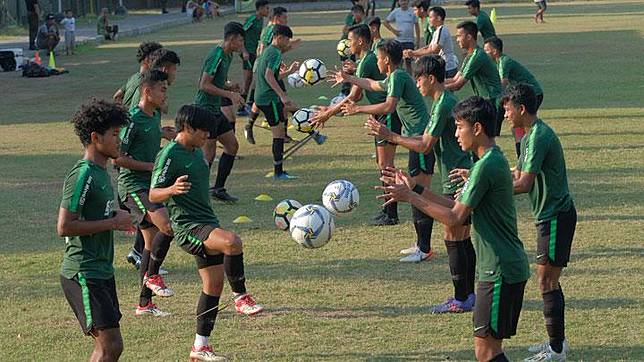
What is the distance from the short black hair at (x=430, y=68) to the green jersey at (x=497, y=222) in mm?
2915

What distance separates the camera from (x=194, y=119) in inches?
314


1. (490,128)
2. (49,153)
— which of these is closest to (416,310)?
(490,128)

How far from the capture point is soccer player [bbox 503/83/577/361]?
7.74 m

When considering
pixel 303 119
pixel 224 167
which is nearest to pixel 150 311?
pixel 224 167

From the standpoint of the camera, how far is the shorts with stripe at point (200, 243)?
26.3ft

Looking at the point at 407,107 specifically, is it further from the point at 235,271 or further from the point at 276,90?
the point at 276,90

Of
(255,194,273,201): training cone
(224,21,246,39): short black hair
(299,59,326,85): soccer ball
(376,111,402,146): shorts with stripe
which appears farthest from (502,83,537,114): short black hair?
(299,59,326,85): soccer ball

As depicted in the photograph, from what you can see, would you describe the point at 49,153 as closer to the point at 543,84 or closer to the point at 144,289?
the point at 144,289

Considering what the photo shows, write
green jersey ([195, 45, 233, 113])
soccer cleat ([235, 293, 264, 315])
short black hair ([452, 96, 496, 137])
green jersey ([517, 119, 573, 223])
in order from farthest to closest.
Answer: green jersey ([195, 45, 233, 113]) < soccer cleat ([235, 293, 264, 315]) < green jersey ([517, 119, 573, 223]) < short black hair ([452, 96, 496, 137])

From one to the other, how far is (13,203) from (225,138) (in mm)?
2940

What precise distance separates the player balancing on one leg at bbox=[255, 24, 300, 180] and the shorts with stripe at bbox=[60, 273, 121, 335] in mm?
8443

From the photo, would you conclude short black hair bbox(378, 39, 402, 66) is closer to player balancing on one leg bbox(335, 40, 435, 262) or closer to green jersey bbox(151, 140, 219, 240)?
player balancing on one leg bbox(335, 40, 435, 262)

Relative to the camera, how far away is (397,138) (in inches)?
373

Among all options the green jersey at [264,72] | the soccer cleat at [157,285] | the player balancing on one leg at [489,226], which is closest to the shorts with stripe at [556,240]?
the player balancing on one leg at [489,226]
